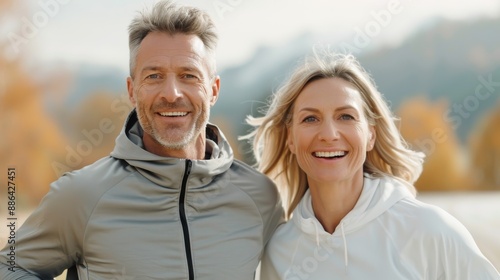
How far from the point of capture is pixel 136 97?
3.13m

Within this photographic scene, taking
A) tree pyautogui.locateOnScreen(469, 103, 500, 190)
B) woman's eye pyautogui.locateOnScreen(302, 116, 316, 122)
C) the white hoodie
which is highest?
tree pyautogui.locateOnScreen(469, 103, 500, 190)

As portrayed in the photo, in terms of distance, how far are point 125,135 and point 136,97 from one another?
0.61 ft

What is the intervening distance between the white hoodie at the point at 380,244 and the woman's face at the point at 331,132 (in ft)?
0.62

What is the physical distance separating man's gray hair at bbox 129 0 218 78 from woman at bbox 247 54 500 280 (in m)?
0.48

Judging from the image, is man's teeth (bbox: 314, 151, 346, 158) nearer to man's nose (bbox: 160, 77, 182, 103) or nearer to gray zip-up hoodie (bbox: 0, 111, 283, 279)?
gray zip-up hoodie (bbox: 0, 111, 283, 279)

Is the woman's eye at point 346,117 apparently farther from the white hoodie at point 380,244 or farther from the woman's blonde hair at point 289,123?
the white hoodie at point 380,244

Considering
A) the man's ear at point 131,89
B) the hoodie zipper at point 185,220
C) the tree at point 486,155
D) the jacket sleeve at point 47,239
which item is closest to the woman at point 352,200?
the hoodie zipper at point 185,220

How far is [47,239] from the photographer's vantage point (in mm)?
2871

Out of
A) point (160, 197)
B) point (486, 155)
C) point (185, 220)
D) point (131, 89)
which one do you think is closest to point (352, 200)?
point (185, 220)

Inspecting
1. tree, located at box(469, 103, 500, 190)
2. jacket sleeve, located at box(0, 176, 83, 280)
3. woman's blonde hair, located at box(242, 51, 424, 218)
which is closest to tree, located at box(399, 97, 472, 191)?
tree, located at box(469, 103, 500, 190)

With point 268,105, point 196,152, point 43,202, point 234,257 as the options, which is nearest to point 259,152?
point 268,105

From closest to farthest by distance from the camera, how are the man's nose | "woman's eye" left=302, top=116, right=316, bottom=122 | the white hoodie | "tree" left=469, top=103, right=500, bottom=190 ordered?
the white hoodie, the man's nose, "woman's eye" left=302, top=116, right=316, bottom=122, "tree" left=469, top=103, right=500, bottom=190

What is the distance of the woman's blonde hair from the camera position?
321cm

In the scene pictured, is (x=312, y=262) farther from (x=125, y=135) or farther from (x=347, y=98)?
(x=125, y=135)
